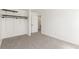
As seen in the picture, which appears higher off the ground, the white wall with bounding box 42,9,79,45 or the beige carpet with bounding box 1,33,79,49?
the white wall with bounding box 42,9,79,45

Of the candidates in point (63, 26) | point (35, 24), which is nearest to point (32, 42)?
point (35, 24)

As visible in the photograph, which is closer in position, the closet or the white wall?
the white wall

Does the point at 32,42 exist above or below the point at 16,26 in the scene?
below

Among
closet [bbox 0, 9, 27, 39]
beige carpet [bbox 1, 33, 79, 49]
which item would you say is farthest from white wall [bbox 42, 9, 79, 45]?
closet [bbox 0, 9, 27, 39]

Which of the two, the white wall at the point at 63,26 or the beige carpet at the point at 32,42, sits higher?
the white wall at the point at 63,26

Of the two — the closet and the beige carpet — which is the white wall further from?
the closet

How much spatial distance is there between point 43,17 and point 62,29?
0.41 metres

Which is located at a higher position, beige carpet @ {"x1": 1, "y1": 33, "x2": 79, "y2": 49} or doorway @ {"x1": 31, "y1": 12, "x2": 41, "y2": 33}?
doorway @ {"x1": 31, "y1": 12, "x2": 41, "y2": 33}

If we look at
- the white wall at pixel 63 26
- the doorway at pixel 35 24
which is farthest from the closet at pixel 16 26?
the white wall at pixel 63 26

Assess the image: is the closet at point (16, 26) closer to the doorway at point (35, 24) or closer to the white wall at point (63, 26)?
the doorway at point (35, 24)

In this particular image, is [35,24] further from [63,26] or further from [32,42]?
[63,26]

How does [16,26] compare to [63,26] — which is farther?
[16,26]

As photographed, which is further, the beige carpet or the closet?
the closet
